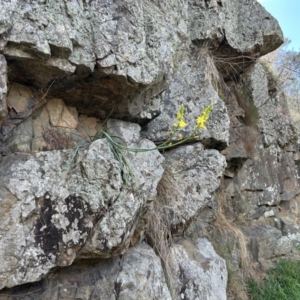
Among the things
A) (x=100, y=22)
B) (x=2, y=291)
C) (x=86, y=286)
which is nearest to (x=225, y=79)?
(x=100, y=22)

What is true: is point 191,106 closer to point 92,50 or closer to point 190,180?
point 190,180

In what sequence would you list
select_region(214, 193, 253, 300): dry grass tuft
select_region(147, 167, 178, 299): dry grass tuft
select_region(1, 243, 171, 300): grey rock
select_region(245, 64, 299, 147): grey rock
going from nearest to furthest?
1. select_region(1, 243, 171, 300): grey rock
2. select_region(147, 167, 178, 299): dry grass tuft
3. select_region(214, 193, 253, 300): dry grass tuft
4. select_region(245, 64, 299, 147): grey rock

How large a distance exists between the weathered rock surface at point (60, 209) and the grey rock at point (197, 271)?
0.63m

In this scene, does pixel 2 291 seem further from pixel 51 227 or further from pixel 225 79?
pixel 225 79

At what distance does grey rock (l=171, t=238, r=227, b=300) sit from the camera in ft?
8.00

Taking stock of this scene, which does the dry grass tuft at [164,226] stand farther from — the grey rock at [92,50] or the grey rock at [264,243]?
the grey rock at [264,243]

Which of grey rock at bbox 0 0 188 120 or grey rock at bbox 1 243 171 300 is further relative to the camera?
grey rock at bbox 1 243 171 300

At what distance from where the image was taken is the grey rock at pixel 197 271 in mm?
2439

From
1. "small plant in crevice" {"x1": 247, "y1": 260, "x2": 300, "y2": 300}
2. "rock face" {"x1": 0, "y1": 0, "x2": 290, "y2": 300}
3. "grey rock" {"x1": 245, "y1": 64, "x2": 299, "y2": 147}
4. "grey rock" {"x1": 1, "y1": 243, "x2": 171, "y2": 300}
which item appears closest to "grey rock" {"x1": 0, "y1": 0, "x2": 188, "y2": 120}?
"rock face" {"x1": 0, "y1": 0, "x2": 290, "y2": 300}

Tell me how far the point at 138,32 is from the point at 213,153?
1.31m

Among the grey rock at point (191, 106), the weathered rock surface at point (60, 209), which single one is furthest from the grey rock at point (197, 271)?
the grey rock at point (191, 106)

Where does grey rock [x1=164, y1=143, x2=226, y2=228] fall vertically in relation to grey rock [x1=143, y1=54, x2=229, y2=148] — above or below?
below

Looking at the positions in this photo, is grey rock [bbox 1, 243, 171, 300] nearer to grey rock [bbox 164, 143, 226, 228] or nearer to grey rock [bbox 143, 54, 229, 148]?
grey rock [bbox 164, 143, 226, 228]

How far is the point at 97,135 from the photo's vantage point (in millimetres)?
2145
